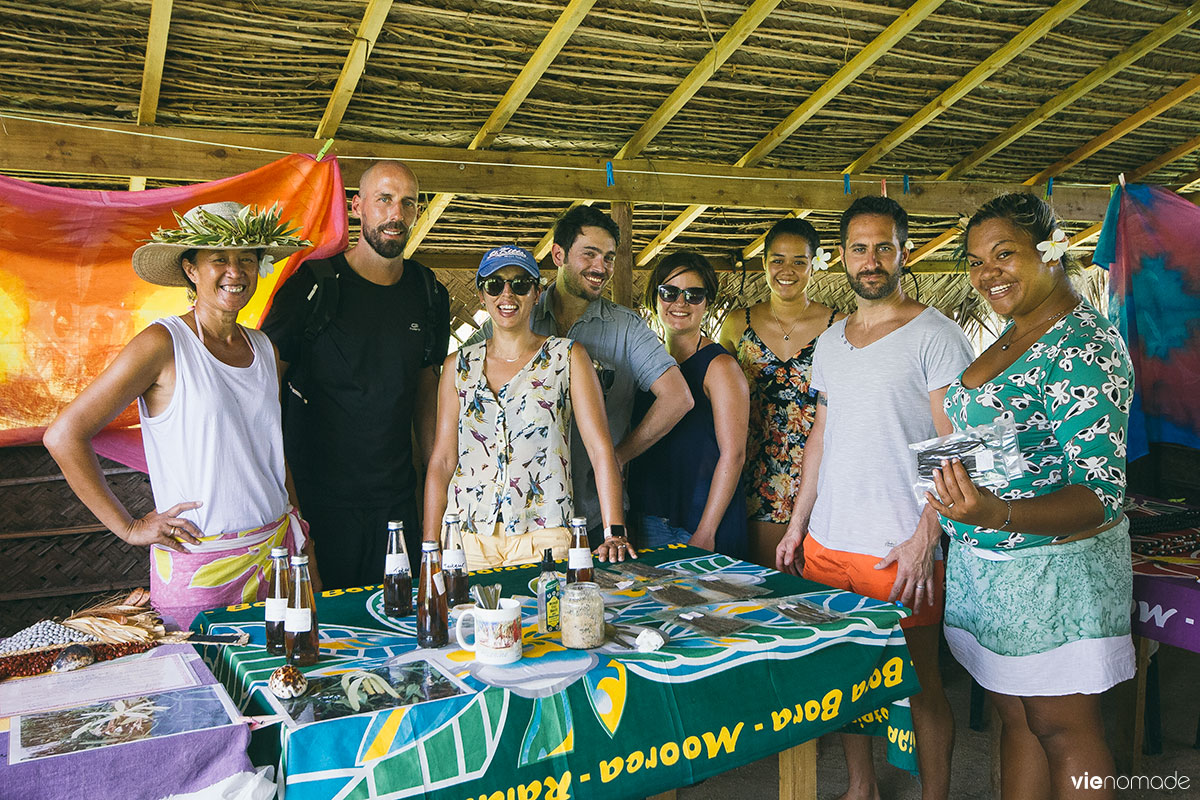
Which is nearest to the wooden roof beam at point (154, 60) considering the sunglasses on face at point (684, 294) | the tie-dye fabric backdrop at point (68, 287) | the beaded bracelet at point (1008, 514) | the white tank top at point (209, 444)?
the tie-dye fabric backdrop at point (68, 287)

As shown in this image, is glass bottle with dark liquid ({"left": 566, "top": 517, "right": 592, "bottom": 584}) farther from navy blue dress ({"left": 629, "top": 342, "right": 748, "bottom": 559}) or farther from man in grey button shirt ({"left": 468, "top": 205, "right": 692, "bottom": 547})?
navy blue dress ({"left": 629, "top": 342, "right": 748, "bottom": 559})

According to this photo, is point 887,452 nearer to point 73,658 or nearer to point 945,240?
point 73,658

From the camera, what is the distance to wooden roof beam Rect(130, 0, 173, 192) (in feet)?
11.4

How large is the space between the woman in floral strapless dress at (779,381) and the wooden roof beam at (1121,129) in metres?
4.02

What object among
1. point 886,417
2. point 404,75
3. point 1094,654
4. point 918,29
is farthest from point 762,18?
point 1094,654

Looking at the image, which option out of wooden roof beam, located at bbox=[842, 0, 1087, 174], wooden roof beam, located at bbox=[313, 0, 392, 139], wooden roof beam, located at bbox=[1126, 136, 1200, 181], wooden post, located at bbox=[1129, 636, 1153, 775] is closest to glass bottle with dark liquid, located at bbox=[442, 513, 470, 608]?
wooden post, located at bbox=[1129, 636, 1153, 775]

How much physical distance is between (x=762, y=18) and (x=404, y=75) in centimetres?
182

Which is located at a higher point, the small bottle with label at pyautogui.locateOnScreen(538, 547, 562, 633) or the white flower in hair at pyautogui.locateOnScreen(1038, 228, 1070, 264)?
the white flower in hair at pyautogui.locateOnScreen(1038, 228, 1070, 264)

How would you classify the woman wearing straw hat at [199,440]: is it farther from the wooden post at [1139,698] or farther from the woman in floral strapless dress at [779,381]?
the wooden post at [1139,698]

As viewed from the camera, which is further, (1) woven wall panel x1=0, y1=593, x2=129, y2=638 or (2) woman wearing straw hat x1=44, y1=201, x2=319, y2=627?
(1) woven wall panel x1=0, y1=593, x2=129, y2=638

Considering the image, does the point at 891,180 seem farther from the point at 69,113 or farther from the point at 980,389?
the point at 69,113

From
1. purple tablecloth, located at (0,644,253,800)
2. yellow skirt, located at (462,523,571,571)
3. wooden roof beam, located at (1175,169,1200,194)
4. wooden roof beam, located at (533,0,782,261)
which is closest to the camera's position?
purple tablecloth, located at (0,644,253,800)

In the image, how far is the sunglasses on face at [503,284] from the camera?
2.62 meters

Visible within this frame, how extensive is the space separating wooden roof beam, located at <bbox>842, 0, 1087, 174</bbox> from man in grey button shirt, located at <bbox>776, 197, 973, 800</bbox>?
292 centimetres
